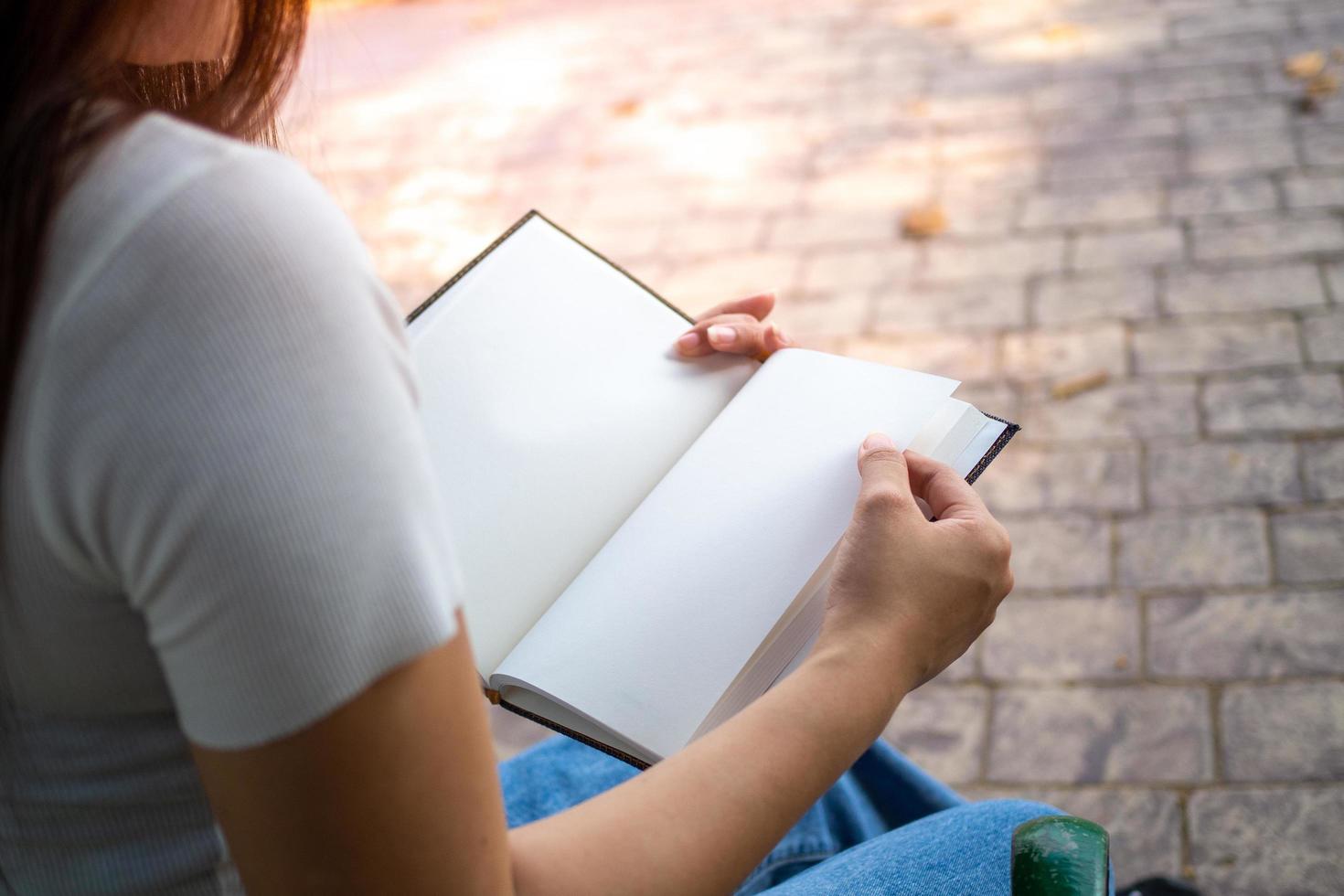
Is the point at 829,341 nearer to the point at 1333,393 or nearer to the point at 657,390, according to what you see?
the point at 1333,393

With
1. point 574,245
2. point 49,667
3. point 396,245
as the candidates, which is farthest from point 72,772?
point 396,245

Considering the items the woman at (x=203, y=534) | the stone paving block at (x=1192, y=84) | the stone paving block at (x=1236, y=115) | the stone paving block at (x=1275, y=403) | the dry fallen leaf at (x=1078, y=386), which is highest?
the woman at (x=203, y=534)

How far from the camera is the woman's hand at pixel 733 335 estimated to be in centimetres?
135

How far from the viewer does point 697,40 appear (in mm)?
4891

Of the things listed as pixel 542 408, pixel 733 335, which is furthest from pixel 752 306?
pixel 542 408

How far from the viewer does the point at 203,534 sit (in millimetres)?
599

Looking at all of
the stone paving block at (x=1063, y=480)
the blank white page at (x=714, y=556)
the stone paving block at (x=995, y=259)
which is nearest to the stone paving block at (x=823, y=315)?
the stone paving block at (x=995, y=259)

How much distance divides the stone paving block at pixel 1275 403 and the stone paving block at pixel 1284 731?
68cm

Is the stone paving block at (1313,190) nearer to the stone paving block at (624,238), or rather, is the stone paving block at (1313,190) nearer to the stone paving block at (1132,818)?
the stone paving block at (624,238)

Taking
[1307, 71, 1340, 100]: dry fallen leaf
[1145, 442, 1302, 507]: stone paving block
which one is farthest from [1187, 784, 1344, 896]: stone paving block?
[1307, 71, 1340, 100]: dry fallen leaf

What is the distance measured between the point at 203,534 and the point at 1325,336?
9.09 ft

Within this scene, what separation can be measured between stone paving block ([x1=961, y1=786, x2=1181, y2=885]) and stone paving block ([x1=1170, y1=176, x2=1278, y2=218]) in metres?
1.76

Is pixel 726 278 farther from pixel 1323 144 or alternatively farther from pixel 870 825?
pixel 870 825

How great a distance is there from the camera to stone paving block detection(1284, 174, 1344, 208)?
3.16 m
